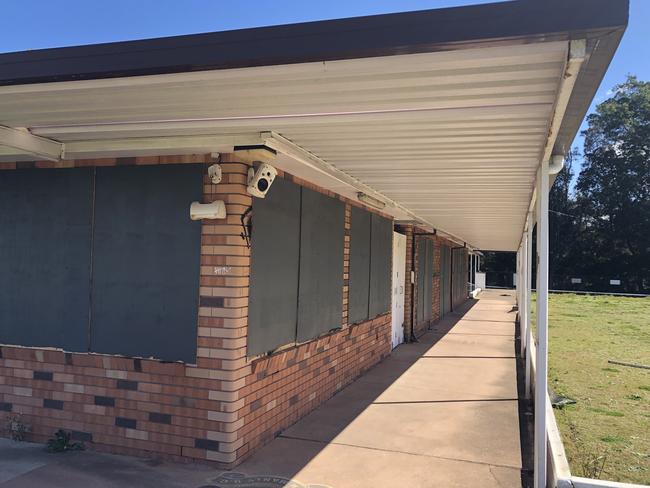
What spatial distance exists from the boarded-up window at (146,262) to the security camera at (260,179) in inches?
17.1

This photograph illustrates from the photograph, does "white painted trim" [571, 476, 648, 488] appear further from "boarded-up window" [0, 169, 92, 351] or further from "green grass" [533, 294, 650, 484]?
"boarded-up window" [0, 169, 92, 351]

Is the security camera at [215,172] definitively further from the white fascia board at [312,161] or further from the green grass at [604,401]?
the green grass at [604,401]

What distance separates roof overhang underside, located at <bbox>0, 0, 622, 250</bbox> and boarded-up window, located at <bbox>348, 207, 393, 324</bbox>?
2497 mm

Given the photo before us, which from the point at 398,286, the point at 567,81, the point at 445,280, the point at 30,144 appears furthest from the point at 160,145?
the point at 445,280

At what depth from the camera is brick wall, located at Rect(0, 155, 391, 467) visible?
170 inches

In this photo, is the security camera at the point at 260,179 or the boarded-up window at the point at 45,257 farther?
the boarded-up window at the point at 45,257

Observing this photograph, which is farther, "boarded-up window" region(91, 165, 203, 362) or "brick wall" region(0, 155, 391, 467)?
"boarded-up window" region(91, 165, 203, 362)

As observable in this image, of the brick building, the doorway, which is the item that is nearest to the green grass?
the brick building

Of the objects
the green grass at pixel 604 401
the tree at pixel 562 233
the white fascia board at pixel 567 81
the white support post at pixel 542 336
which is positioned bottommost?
the green grass at pixel 604 401

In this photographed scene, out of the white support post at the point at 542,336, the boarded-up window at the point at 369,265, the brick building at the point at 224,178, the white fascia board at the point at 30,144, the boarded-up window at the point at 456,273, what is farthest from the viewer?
the boarded-up window at the point at 456,273

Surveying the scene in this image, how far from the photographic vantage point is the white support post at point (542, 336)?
11.9ft

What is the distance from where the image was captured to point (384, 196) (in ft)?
24.0

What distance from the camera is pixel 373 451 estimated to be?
4938 mm

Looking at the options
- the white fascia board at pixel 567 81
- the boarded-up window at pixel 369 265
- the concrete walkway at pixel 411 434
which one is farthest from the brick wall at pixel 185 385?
the boarded-up window at pixel 369 265
